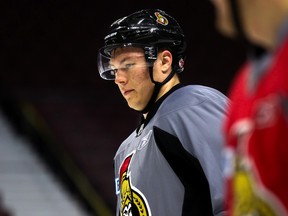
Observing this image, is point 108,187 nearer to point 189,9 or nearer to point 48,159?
point 48,159

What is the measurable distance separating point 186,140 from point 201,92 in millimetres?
187

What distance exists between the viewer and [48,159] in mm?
7738

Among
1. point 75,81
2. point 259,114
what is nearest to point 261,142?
point 259,114

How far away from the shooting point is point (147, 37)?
222 centimetres

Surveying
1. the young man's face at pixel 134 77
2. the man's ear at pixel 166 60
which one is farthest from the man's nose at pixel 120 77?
the man's ear at pixel 166 60

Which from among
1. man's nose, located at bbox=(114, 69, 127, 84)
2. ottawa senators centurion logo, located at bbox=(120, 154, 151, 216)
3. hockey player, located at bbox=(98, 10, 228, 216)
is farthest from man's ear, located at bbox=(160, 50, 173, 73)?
ottawa senators centurion logo, located at bbox=(120, 154, 151, 216)

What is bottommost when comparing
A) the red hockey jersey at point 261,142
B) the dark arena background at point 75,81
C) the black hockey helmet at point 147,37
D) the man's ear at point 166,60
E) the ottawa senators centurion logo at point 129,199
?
the dark arena background at point 75,81

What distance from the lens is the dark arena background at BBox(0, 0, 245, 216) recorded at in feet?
25.2

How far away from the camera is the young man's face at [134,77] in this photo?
2.18 metres

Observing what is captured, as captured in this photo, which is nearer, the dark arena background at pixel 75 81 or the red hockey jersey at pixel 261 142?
the red hockey jersey at pixel 261 142

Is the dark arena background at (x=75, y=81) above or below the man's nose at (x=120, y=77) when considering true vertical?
below

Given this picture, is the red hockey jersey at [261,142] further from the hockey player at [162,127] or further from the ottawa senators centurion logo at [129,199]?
the ottawa senators centurion logo at [129,199]

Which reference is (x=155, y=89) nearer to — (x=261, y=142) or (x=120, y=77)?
(x=120, y=77)

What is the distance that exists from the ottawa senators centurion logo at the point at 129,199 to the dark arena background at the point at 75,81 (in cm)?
502
